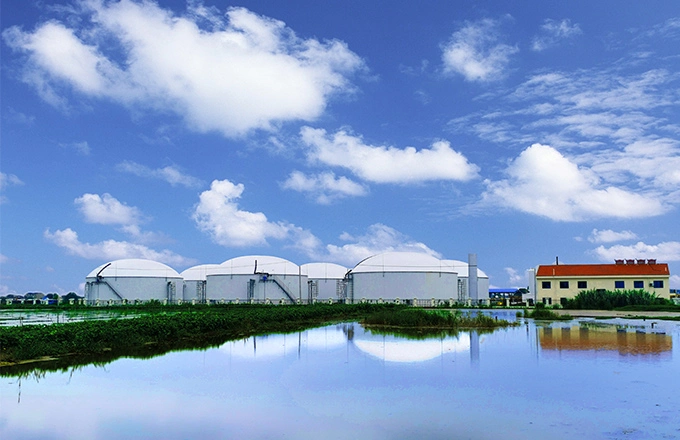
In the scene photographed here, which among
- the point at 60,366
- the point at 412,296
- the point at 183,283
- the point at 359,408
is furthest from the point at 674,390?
the point at 183,283

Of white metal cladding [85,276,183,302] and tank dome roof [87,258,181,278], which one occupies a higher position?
tank dome roof [87,258,181,278]

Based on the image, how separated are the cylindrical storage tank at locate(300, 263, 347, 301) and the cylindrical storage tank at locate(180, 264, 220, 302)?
11.8 m

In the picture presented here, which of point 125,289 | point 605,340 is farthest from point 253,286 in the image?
point 605,340

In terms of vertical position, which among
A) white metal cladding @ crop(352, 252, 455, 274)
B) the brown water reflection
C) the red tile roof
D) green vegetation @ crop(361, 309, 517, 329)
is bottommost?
the brown water reflection

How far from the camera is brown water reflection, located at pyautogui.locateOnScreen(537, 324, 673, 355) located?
2053 centimetres

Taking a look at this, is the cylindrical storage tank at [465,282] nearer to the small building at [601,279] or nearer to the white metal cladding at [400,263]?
the white metal cladding at [400,263]

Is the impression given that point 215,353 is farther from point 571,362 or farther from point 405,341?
point 571,362

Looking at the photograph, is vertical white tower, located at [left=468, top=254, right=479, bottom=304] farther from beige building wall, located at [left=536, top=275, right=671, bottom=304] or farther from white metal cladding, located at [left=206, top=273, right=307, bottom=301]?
white metal cladding, located at [left=206, top=273, right=307, bottom=301]

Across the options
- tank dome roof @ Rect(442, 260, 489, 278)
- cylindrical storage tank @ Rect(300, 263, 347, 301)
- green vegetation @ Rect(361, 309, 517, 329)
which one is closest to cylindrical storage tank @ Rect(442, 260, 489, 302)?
tank dome roof @ Rect(442, 260, 489, 278)

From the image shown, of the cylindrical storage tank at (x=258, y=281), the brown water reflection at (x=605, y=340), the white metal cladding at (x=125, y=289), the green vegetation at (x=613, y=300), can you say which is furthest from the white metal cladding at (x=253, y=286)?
the brown water reflection at (x=605, y=340)

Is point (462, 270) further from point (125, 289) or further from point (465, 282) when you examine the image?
point (125, 289)

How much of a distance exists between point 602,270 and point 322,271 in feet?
110

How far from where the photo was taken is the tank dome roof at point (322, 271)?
7761 cm

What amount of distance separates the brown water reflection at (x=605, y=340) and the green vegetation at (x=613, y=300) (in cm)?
2382
